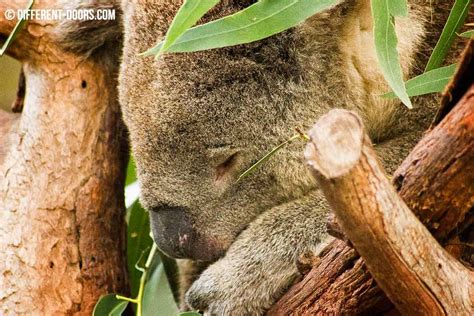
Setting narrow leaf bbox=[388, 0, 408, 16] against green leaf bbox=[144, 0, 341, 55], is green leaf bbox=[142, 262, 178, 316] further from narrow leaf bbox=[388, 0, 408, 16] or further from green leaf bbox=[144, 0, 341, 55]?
narrow leaf bbox=[388, 0, 408, 16]

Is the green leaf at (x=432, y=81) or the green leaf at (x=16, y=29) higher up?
the green leaf at (x=16, y=29)

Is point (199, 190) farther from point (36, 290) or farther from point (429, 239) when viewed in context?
point (429, 239)

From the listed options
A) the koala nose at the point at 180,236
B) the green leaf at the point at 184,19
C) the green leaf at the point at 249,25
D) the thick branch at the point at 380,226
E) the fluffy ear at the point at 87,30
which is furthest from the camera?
the fluffy ear at the point at 87,30

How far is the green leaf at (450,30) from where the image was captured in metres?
1.93

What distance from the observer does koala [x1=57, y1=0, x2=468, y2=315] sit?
2.14 metres

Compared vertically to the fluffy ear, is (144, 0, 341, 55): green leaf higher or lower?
higher

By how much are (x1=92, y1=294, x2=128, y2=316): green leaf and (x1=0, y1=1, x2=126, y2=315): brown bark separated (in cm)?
13

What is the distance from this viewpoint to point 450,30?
1.96 m

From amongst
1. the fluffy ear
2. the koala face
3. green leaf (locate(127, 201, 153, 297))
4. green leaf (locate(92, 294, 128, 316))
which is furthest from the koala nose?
the fluffy ear

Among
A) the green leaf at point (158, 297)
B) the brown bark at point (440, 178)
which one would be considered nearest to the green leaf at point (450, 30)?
the brown bark at point (440, 178)

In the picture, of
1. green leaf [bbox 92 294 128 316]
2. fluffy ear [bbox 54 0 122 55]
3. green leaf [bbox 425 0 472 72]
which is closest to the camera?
green leaf [bbox 425 0 472 72]

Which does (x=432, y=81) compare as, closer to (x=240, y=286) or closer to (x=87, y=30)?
(x=240, y=286)

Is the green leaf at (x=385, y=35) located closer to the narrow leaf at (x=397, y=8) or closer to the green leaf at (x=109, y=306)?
the narrow leaf at (x=397, y=8)

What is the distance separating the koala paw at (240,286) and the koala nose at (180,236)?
2.5 inches
